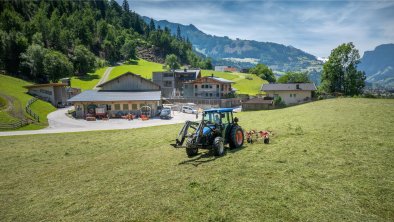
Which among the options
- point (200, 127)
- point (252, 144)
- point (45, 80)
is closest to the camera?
point (200, 127)

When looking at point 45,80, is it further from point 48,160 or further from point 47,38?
point 48,160

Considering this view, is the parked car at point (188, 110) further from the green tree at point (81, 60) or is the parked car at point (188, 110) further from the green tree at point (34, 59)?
the green tree at point (81, 60)

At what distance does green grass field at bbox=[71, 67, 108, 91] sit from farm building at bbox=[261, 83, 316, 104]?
198 ft

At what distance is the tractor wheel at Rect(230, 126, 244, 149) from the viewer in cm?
1457

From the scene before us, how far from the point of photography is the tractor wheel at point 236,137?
14570 mm

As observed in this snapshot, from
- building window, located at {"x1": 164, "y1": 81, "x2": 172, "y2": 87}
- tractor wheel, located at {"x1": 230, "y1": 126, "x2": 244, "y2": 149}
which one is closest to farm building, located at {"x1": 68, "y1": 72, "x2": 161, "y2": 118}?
tractor wheel, located at {"x1": 230, "y1": 126, "x2": 244, "y2": 149}

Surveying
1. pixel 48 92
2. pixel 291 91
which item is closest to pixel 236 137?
pixel 291 91

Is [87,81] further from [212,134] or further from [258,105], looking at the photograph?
[212,134]

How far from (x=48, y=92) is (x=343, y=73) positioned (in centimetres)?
7325

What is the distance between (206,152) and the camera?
48.2 ft

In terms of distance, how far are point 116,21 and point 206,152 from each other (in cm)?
20642

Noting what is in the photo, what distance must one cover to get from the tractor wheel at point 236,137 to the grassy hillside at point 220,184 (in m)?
0.85

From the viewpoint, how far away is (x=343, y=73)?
6375 cm

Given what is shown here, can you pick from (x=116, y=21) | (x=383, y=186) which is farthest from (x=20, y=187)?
(x=116, y=21)
